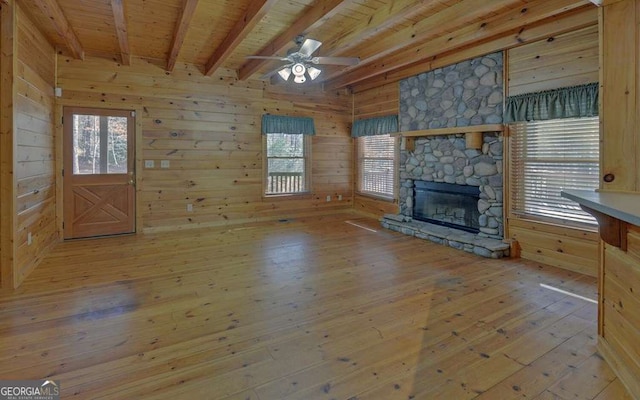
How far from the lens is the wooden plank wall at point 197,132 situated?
551 centimetres

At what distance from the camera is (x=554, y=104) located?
13.1 feet

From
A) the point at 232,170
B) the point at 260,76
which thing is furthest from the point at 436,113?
the point at 232,170

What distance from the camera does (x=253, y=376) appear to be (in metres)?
2.01

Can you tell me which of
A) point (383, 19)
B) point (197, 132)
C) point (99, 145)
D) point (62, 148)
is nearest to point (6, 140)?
point (62, 148)

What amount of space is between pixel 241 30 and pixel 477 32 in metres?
2.88

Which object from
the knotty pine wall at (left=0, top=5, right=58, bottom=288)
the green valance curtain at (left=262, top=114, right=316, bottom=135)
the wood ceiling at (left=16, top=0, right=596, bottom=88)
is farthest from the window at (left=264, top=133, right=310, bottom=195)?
the knotty pine wall at (left=0, top=5, right=58, bottom=288)

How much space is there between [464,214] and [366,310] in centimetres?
320

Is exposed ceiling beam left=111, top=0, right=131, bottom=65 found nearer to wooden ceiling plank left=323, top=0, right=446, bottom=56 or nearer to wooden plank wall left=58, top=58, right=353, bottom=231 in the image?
wooden plank wall left=58, top=58, right=353, bottom=231

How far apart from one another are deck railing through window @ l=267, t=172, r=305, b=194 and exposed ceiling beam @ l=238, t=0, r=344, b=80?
216cm

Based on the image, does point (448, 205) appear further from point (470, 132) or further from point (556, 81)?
point (556, 81)

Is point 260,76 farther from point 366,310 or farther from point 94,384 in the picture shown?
point 94,384

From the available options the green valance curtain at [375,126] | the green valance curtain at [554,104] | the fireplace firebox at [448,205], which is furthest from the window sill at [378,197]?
the green valance curtain at [554,104]

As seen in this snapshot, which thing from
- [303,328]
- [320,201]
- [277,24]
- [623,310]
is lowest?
[303,328]

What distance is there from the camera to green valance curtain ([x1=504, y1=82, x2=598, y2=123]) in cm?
368
